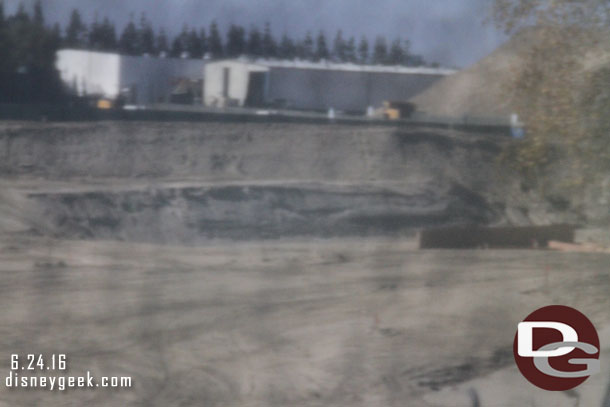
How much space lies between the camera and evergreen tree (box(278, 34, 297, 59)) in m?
6.14

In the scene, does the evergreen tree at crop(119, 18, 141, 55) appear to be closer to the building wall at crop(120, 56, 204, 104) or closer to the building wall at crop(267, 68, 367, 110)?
the building wall at crop(120, 56, 204, 104)

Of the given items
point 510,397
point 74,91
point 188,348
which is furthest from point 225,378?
point 74,91

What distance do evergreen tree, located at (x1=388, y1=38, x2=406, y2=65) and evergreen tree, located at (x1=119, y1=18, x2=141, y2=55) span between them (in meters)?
2.18

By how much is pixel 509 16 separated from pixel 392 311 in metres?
2.89

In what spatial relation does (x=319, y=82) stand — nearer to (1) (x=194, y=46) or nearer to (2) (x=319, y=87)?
(2) (x=319, y=87)

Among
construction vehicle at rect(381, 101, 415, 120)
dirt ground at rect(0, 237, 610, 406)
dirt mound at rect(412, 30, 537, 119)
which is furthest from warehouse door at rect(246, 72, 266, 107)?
dirt ground at rect(0, 237, 610, 406)

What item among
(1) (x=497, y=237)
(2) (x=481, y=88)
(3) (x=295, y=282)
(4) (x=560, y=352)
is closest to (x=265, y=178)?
(3) (x=295, y=282)

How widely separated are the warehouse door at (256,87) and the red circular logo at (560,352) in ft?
9.76

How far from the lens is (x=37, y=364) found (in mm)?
4922

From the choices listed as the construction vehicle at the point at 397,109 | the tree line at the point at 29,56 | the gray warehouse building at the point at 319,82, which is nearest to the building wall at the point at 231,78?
the gray warehouse building at the point at 319,82

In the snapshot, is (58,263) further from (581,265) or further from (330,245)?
(581,265)

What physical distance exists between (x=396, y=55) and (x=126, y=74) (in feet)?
7.68

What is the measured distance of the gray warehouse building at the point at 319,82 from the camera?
20.0 ft

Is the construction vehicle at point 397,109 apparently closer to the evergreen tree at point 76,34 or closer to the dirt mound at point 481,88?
the dirt mound at point 481,88
